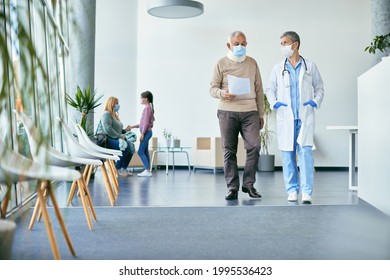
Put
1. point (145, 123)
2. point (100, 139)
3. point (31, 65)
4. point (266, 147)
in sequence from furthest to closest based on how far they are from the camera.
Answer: point (266, 147) < point (145, 123) < point (100, 139) < point (31, 65)

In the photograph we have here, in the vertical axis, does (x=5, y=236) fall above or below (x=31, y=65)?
below

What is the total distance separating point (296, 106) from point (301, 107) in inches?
1.6

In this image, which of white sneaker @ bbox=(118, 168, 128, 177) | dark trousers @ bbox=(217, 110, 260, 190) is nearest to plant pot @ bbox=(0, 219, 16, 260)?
dark trousers @ bbox=(217, 110, 260, 190)

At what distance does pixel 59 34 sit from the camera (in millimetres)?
765

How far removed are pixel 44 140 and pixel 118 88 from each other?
9.18m

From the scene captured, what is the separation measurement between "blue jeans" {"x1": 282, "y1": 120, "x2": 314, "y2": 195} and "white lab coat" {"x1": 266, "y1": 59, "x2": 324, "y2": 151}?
61 mm

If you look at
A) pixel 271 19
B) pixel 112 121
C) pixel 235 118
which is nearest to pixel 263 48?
pixel 271 19

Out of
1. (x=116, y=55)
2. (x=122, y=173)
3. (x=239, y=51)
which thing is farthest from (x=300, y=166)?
(x=116, y=55)

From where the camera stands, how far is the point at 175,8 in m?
7.86

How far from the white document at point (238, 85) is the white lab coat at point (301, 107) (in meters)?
0.19

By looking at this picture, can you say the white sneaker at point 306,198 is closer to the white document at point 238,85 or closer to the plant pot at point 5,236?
the white document at point 238,85

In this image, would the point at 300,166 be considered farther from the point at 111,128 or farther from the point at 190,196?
the point at 111,128

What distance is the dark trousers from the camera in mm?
4039

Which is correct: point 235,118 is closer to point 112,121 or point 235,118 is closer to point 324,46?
point 112,121
